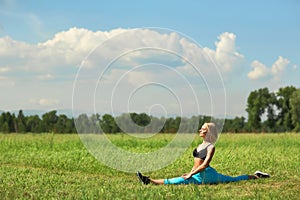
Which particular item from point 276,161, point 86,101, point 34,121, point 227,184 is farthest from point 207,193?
point 34,121

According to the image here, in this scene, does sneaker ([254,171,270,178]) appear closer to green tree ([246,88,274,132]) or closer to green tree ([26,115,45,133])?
green tree ([26,115,45,133])

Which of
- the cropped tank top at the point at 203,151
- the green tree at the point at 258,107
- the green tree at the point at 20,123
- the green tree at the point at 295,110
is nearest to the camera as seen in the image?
the cropped tank top at the point at 203,151

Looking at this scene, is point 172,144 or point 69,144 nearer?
point 172,144

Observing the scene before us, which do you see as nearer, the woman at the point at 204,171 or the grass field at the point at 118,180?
the grass field at the point at 118,180

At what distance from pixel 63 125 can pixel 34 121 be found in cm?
490

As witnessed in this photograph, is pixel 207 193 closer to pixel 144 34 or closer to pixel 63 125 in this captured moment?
pixel 144 34

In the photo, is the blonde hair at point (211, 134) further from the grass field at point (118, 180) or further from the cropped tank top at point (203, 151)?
the grass field at point (118, 180)

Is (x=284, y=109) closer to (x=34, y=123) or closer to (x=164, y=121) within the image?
(x=34, y=123)

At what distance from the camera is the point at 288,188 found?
8.16 meters

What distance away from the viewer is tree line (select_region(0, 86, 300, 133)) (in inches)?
427

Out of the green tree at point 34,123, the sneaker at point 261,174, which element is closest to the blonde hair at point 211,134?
the sneaker at point 261,174

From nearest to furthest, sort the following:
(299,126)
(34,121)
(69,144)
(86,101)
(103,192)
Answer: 1. (103,192)
2. (86,101)
3. (69,144)
4. (34,121)
5. (299,126)

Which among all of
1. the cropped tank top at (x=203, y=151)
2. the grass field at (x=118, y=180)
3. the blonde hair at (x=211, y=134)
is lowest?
the grass field at (x=118, y=180)

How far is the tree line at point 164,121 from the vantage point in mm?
10836
